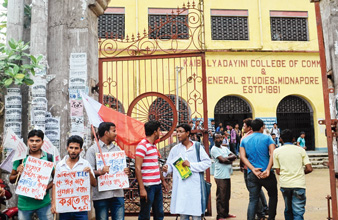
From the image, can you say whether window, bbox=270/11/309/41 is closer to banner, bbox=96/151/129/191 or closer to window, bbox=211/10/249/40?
window, bbox=211/10/249/40

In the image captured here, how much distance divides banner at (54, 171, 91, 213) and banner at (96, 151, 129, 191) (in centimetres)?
26

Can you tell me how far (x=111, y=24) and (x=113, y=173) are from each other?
12.3 m

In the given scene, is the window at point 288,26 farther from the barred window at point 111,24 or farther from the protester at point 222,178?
the protester at point 222,178

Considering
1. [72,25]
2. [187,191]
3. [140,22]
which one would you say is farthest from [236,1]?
[187,191]

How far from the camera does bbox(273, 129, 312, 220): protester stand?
430cm

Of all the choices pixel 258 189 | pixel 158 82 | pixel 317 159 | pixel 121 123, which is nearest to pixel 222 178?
pixel 258 189

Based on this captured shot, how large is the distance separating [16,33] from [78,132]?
1.69m

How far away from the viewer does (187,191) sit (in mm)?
4184

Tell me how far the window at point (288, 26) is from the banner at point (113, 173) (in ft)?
46.7

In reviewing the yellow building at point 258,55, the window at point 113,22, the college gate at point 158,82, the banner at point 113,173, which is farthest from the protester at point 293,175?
the window at point 113,22

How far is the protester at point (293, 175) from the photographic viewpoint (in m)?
4.30

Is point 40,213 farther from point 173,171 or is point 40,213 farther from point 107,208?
point 173,171

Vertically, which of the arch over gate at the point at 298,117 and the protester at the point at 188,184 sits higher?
the arch over gate at the point at 298,117

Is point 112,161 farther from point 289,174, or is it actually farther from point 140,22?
point 140,22
